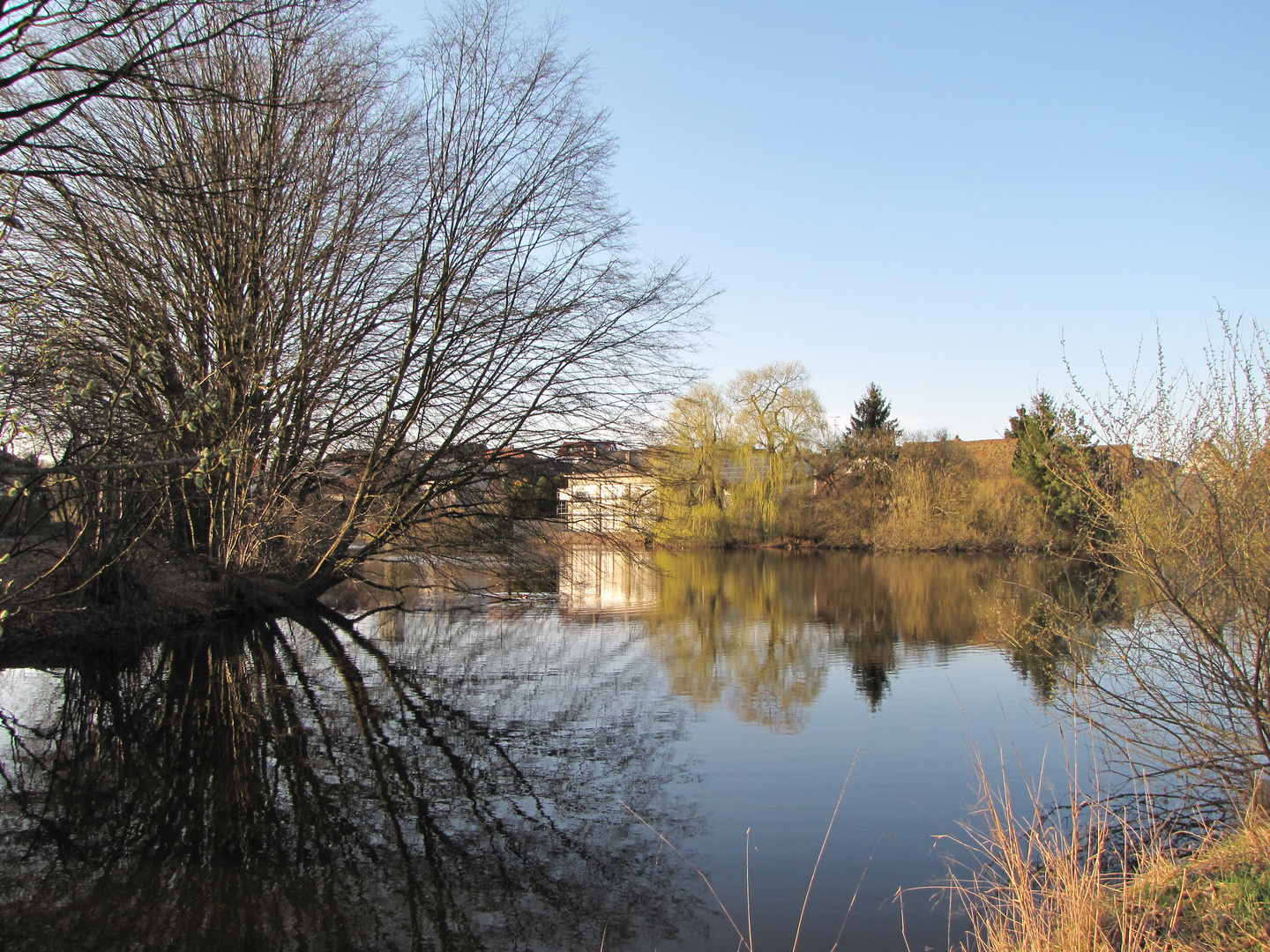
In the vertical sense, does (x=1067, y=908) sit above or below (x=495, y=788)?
above

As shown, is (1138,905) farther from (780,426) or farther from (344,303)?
(780,426)

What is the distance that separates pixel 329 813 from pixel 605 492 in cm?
910

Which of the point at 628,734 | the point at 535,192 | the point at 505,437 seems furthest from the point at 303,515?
the point at 628,734

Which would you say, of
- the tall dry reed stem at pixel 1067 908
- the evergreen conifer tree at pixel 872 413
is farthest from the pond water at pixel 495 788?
the evergreen conifer tree at pixel 872 413

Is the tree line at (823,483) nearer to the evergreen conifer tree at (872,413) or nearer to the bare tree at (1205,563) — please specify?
the evergreen conifer tree at (872,413)

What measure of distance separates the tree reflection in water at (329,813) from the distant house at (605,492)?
Result: 15.1ft

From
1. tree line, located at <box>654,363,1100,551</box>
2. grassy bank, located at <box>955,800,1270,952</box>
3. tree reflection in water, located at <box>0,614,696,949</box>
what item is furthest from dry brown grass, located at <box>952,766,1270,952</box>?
tree line, located at <box>654,363,1100,551</box>

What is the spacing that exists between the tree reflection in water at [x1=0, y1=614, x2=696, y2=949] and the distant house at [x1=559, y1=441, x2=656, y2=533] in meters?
4.59

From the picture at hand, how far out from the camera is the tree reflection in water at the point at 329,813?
13.9ft

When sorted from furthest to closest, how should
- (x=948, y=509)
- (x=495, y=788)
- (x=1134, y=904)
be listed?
(x=948, y=509) < (x=495, y=788) < (x=1134, y=904)

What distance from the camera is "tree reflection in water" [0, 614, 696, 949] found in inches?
166

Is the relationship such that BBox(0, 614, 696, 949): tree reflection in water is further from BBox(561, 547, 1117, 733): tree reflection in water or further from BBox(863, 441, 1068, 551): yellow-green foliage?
BBox(863, 441, 1068, 551): yellow-green foliage

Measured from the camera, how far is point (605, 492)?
1439 centimetres

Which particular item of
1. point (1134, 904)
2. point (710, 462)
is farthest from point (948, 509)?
point (1134, 904)
